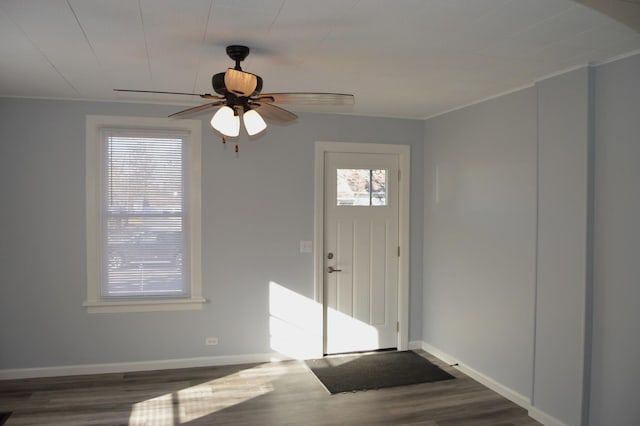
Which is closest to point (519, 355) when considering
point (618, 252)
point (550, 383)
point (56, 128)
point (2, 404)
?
point (550, 383)

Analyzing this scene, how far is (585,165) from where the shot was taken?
312 centimetres

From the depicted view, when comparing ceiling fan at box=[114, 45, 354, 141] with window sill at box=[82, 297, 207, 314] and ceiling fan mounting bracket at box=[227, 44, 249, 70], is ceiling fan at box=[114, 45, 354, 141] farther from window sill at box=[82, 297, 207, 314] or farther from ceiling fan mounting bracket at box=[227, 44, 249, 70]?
window sill at box=[82, 297, 207, 314]

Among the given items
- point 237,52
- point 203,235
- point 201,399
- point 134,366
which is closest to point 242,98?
point 237,52

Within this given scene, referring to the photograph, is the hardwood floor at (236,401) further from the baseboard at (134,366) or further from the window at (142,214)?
the window at (142,214)

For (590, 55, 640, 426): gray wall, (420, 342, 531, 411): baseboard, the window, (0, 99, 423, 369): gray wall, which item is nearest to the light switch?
(0, 99, 423, 369): gray wall

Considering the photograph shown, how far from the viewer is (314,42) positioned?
2.69m

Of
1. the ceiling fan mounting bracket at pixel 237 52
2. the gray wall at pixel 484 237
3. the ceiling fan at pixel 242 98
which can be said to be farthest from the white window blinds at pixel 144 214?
the gray wall at pixel 484 237

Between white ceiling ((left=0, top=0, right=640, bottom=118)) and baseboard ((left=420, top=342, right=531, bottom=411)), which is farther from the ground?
white ceiling ((left=0, top=0, right=640, bottom=118))

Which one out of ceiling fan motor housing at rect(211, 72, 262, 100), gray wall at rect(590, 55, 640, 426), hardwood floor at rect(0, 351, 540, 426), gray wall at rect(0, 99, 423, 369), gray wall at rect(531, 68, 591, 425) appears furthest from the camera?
gray wall at rect(0, 99, 423, 369)

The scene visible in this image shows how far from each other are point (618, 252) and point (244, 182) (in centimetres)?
312

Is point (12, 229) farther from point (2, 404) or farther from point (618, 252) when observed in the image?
point (618, 252)

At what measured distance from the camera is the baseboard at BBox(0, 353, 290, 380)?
420 centimetres

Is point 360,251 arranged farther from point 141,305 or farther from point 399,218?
point 141,305

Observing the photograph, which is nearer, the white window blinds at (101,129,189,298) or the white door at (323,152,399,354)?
the white window blinds at (101,129,189,298)
